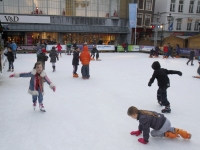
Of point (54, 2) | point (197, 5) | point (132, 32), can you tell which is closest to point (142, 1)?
point (132, 32)

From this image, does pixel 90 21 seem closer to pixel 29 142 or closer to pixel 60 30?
pixel 60 30

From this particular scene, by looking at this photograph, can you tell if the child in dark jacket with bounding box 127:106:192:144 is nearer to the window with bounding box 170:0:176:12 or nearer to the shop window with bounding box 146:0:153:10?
the shop window with bounding box 146:0:153:10

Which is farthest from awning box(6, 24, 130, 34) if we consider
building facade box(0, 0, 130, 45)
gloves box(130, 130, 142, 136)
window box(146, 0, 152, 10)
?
gloves box(130, 130, 142, 136)

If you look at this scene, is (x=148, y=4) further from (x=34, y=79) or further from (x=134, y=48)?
(x=34, y=79)

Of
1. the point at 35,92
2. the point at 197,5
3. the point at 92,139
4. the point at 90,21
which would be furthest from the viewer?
the point at 197,5

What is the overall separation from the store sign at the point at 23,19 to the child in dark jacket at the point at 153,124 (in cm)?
2637

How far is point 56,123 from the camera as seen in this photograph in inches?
181

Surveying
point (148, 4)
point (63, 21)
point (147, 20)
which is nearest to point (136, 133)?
point (63, 21)

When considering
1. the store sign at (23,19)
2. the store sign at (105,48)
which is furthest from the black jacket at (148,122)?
the store sign at (23,19)

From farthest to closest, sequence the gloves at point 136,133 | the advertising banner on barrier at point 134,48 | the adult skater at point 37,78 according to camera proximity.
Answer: the advertising banner on barrier at point 134,48
the adult skater at point 37,78
the gloves at point 136,133

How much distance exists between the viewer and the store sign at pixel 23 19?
25781 mm

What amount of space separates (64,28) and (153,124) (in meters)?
26.6

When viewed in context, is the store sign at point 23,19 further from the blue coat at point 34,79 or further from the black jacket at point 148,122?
the black jacket at point 148,122

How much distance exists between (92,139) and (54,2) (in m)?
27.7
